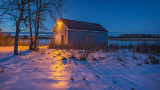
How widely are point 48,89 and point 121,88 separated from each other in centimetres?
164

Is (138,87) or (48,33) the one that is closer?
(138,87)

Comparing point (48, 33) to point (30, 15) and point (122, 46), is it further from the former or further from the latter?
point (122, 46)

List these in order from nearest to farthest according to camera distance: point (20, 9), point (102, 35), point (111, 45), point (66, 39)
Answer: point (20, 9)
point (111, 45)
point (66, 39)
point (102, 35)

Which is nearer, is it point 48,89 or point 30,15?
point 48,89

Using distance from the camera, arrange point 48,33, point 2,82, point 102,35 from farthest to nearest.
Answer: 1. point 102,35
2. point 48,33
3. point 2,82

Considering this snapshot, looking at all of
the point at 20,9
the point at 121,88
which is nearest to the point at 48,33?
the point at 20,9

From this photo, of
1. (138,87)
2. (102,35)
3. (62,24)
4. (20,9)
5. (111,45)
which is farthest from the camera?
(102,35)

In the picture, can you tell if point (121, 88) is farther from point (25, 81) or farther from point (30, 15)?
point (30, 15)

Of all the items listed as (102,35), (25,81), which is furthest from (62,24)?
(25,81)

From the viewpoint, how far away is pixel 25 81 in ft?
7.43

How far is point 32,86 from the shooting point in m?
2.06

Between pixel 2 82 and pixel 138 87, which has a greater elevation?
pixel 2 82

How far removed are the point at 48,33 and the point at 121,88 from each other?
573 centimetres

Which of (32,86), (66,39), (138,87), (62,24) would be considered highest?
(62,24)
